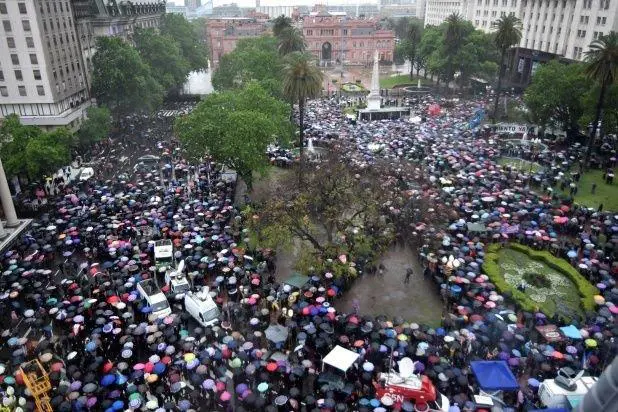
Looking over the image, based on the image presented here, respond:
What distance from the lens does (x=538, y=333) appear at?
23266mm

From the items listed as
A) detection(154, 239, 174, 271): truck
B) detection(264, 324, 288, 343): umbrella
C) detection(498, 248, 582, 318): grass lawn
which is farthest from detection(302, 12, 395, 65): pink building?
detection(264, 324, 288, 343): umbrella

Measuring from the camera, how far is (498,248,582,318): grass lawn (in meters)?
26.5

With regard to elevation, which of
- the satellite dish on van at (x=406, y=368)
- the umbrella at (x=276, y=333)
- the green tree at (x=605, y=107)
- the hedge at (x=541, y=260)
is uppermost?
the green tree at (x=605, y=107)

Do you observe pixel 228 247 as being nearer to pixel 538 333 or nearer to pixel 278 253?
pixel 278 253

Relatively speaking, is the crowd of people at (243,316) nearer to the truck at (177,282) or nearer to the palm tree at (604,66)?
the truck at (177,282)

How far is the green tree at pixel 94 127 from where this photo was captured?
4997cm

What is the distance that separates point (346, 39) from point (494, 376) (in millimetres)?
114741

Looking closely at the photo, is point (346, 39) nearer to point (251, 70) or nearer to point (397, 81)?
point (397, 81)

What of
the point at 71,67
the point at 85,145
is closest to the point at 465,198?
the point at 85,145

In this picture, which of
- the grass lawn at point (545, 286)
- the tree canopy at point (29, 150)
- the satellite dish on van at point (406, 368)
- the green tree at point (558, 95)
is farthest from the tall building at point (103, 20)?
the satellite dish on van at point (406, 368)

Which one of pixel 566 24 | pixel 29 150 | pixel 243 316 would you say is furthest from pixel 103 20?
pixel 566 24

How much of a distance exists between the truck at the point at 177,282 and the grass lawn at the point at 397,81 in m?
74.1

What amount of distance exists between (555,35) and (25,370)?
77600 millimetres

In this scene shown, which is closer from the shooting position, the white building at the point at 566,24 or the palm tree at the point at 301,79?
the palm tree at the point at 301,79
